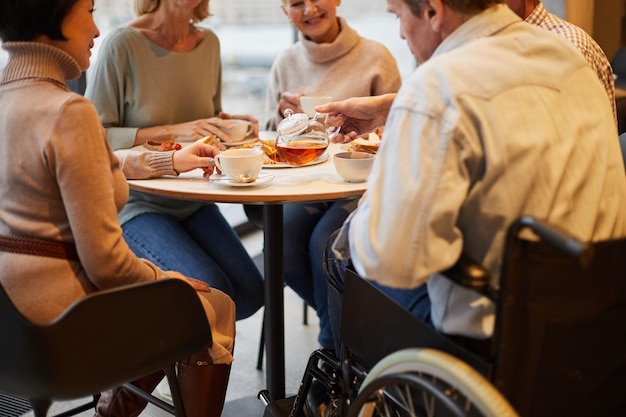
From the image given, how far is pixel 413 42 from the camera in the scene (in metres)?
1.36

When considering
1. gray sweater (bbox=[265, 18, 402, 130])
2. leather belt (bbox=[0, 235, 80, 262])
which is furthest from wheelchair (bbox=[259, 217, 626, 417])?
gray sweater (bbox=[265, 18, 402, 130])

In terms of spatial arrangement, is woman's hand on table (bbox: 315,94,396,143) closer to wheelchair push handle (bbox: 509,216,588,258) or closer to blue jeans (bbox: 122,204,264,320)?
blue jeans (bbox: 122,204,264,320)

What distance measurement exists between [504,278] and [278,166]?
97cm

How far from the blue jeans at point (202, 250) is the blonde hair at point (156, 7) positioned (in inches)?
26.8

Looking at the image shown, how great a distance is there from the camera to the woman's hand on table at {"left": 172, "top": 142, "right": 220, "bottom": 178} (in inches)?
72.6

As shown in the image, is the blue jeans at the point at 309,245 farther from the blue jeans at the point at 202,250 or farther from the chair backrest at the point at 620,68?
the chair backrest at the point at 620,68

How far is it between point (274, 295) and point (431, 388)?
101 cm

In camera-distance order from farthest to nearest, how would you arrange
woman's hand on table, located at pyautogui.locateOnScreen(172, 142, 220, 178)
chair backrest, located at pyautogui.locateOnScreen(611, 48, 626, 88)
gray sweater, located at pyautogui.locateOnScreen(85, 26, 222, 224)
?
1. chair backrest, located at pyautogui.locateOnScreen(611, 48, 626, 88)
2. gray sweater, located at pyautogui.locateOnScreen(85, 26, 222, 224)
3. woman's hand on table, located at pyautogui.locateOnScreen(172, 142, 220, 178)

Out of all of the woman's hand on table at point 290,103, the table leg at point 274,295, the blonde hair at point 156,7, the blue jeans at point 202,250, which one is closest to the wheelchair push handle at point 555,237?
the table leg at point 274,295

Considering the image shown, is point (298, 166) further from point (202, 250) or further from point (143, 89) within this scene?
point (143, 89)

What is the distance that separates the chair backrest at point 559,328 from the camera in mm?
1105

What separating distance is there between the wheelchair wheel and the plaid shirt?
0.96 m

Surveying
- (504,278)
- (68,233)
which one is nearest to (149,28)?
(68,233)

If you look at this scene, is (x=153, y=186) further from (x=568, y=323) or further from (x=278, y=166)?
(x=568, y=323)
